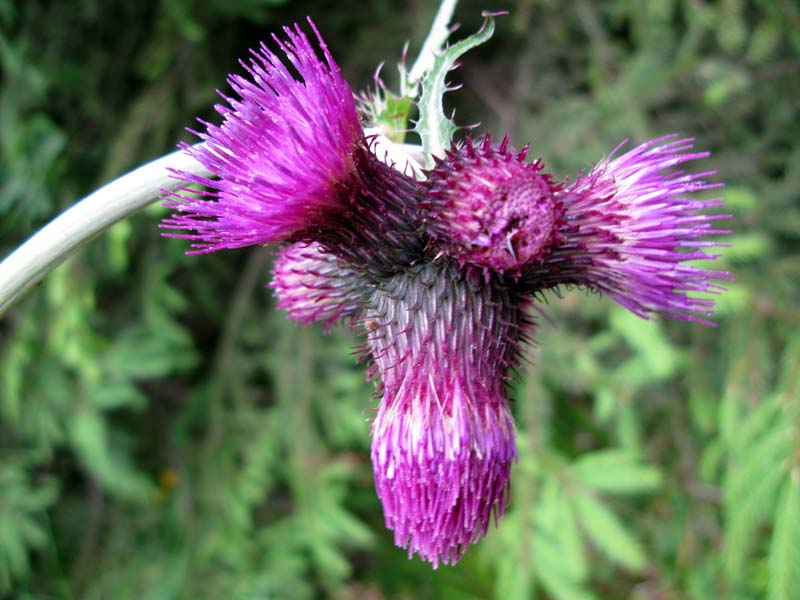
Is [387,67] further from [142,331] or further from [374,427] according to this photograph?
[374,427]

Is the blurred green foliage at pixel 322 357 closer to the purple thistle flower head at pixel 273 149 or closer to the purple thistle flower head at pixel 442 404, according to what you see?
the purple thistle flower head at pixel 442 404

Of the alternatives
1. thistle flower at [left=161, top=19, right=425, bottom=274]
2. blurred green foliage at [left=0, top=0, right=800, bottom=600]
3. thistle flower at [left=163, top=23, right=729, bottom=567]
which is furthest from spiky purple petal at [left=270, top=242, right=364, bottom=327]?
blurred green foliage at [left=0, top=0, right=800, bottom=600]

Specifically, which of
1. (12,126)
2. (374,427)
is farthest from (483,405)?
(12,126)

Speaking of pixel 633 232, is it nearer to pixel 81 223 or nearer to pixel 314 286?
pixel 314 286

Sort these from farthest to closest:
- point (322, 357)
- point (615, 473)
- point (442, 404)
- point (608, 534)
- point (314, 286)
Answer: point (322, 357), point (615, 473), point (608, 534), point (314, 286), point (442, 404)

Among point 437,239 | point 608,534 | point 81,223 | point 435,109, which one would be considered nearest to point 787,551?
point 608,534

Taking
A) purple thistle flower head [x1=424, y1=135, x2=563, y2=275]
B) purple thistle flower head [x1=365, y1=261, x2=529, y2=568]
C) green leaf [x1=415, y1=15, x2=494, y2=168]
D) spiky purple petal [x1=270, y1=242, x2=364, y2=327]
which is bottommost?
purple thistle flower head [x1=365, y1=261, x2=529, y2=568]

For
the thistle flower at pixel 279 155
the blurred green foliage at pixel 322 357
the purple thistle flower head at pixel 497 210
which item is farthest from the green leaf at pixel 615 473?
the thistle flower at pixel 279 155

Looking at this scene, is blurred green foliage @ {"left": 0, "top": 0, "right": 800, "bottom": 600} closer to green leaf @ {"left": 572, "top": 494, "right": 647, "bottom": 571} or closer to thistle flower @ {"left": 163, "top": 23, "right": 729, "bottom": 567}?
green leaf @ {"left": 572, "top": 494, "right": 647, "bottom": 571}
